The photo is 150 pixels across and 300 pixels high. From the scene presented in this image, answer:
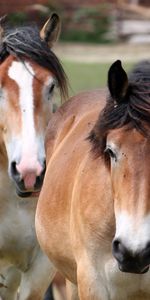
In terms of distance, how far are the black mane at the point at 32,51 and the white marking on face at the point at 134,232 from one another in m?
2.33

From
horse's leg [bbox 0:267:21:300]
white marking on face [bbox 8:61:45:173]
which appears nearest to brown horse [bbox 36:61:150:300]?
white marking on face [bbox 8:61:45:173]

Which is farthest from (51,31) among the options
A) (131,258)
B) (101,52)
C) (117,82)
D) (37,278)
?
(101,52)

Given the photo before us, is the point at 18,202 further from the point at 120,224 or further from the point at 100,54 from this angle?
the point at 100,54

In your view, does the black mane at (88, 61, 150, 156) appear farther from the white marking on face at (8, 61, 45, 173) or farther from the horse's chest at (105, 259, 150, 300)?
the white marking on face at (8, 61, 45, 173)

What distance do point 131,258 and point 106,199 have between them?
71 centimetres

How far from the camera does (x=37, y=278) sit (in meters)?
7.30

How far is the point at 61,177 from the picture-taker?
6512 millimetres

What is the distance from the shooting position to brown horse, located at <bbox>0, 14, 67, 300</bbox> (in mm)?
6562

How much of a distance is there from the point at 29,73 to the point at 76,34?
2972 cm

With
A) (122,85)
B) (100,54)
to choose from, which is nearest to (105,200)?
(122,85)

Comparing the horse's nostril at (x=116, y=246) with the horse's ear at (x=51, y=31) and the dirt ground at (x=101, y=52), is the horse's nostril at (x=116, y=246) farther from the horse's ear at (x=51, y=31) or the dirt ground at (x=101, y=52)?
the dirt ground at (x=101, y=52)

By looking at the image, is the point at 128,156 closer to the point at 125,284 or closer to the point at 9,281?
the point at 125,284

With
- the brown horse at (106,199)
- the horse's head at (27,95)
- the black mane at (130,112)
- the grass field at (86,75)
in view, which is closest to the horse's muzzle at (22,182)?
the horse's head at (27,95)

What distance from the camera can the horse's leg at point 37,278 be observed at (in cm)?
730
